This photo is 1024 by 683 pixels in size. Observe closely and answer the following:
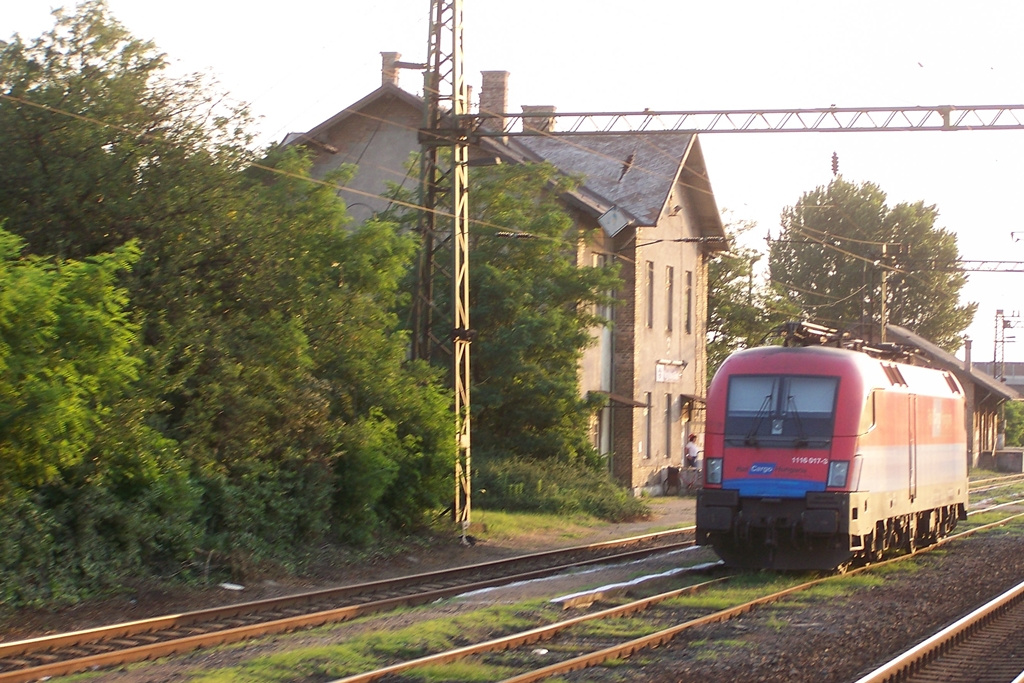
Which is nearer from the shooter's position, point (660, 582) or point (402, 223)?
point (660, 582)

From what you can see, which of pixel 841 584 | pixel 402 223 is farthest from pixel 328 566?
pixel 402 223

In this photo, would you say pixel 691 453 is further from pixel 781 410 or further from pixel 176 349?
pixel 176 349

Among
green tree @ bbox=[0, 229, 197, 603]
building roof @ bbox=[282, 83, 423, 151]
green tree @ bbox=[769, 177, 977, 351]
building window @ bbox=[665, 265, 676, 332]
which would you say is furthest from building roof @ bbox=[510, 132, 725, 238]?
green tree @ bbox=[769, 177, 977, 351]

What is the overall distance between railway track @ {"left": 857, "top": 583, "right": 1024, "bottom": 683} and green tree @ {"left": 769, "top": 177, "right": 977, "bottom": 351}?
5442cm

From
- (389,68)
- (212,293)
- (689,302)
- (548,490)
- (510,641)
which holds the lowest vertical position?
(510,641)

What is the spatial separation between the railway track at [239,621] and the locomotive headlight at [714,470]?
243 centimetres

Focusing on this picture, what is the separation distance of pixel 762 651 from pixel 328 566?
7462 millimetres

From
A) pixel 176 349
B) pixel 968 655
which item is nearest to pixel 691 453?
pixel 176 349

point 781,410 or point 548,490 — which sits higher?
point 781,410

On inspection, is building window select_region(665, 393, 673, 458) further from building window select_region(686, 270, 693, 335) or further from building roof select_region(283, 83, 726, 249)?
building roof select_region(283, 83, 726, 249)

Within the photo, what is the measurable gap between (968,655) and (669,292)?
2491 centimetres

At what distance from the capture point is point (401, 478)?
1883cm

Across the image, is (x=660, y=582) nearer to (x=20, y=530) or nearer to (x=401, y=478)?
(x=401, y=478)

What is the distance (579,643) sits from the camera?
11.1 meters
